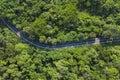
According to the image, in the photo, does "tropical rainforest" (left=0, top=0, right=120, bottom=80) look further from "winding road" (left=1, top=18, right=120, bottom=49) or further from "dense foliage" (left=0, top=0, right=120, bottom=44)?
"winding road" (left=1, top=18, right=120, bottom=49)

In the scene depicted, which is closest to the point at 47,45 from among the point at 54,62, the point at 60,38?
the point at 60,38

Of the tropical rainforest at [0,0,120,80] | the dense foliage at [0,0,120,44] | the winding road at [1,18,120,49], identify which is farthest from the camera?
the winding road at [1,18,120,49]

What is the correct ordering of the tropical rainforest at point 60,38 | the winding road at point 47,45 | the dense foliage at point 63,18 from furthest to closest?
the winding road at point 47,45
the dense foliage at point 63,18
the tropical rainforest at point 60,38

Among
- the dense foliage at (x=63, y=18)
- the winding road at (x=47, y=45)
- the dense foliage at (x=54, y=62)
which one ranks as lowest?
the dense foliage at (x=54, y=62)

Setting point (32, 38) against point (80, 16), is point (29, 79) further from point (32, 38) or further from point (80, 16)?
point (80, 16)

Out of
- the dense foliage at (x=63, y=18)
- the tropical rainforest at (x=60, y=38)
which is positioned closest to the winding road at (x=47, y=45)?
the tropical rainforest at (x=60, y=38)

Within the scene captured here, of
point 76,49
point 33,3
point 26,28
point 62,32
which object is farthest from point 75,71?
point 33,3

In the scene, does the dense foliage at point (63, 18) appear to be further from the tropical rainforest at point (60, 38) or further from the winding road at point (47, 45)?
the winding road at point (47, 45)

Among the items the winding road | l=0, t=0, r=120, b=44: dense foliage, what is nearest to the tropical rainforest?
l=0, t=0, r=120, b=44: dense foliage

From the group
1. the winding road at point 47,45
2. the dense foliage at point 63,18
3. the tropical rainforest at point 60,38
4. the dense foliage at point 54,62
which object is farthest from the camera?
the winding road at point 47,45
